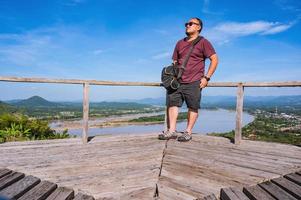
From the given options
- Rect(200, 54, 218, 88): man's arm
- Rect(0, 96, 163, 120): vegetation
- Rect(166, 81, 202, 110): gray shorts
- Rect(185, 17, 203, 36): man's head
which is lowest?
Rect(0, 96, 163, 120): vegetation

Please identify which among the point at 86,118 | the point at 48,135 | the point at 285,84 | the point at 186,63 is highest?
the point at 186,63

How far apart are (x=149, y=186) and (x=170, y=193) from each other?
21 centimetres

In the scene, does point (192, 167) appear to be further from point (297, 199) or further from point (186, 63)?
point (186, 63)

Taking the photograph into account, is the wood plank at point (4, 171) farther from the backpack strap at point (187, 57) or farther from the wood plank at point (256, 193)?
the backpack strap at point (187, 57)

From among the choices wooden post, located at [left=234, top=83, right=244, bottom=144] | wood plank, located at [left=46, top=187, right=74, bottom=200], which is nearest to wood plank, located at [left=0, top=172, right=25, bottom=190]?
wood plank, located at [left=46, top=187, right=74, bottom=200]

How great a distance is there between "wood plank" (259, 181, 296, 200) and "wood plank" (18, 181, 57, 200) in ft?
5.65

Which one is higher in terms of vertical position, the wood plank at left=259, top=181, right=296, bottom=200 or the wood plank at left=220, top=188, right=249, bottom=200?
the wood plank at left=259, top=181, right=296, bottom=200

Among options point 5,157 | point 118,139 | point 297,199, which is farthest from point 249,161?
point 5,157

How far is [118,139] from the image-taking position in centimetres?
462

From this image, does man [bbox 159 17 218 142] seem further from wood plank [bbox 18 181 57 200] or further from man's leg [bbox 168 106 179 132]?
wood plank [bbox 18 181 57 200]

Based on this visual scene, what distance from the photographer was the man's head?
4.35 m

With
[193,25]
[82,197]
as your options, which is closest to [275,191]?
[82,197]

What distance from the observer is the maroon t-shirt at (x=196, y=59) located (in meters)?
4.26

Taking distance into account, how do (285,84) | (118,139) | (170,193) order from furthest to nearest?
1. (118,139)
2. (285,84)
3. (170,193)
